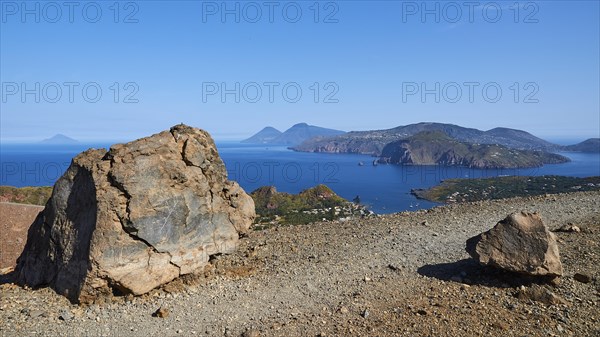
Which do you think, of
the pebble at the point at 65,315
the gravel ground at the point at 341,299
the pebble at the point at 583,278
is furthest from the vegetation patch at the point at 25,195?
the pebble at the point at 583,278

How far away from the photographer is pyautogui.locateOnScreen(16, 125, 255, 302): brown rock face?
10328 millimetres

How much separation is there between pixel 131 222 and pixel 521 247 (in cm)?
1022

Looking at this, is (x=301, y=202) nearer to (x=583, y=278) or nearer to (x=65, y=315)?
(x=583, y=278)

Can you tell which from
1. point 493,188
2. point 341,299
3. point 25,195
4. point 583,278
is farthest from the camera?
point 493,188

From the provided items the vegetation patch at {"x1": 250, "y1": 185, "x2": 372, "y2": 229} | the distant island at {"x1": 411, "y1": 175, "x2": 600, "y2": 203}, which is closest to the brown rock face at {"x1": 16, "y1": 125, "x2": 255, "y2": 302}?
the vegetation patch at {"x1": 250, "y1": 185, "x2": 372, "y2": 229}

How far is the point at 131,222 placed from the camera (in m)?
10.5

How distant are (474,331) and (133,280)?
8.20 meters

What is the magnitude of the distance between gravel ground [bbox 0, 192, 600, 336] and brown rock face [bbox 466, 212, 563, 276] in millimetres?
552

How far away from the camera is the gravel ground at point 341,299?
9.13 metres

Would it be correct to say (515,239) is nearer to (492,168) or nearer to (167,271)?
(167,271)

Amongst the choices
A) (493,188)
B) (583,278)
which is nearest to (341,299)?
(583,278)

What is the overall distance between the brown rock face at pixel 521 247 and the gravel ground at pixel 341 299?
1.81 ft

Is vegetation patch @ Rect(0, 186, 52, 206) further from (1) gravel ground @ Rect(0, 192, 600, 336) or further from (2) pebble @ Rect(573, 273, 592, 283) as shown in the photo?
(2) pebble @ Rect(573, 273, 592, 283)

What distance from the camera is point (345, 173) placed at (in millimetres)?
181500
